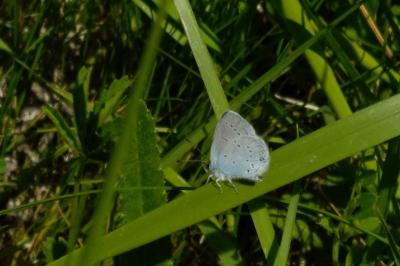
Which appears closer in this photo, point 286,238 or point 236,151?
point 286,238

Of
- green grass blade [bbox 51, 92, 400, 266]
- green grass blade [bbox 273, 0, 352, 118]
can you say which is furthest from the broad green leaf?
green grass blade [bbox 273, 0, 352, 118]

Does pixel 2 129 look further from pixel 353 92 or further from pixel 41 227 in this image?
pixel 353 92

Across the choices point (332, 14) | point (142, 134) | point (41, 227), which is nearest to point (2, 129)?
point (41, 227)

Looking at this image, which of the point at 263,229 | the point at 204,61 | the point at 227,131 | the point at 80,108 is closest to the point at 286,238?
the point at 263,229

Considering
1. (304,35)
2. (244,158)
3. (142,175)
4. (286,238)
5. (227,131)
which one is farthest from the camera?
(304,35)

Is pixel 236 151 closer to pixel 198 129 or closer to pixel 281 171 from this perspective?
pixel 198 129

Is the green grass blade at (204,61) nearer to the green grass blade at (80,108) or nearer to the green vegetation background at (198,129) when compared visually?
the green vegetation background at (198,129)

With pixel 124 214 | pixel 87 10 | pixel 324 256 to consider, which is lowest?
Answer: pixel 324 256
